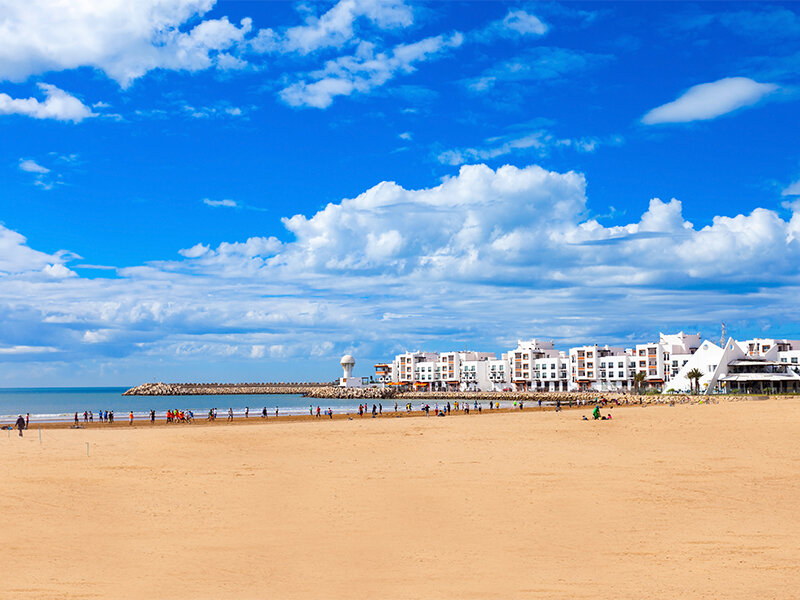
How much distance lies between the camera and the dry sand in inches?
459

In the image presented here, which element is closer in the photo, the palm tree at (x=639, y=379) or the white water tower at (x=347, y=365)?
the palm tree at (x=639, y=379)

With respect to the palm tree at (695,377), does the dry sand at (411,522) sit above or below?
above

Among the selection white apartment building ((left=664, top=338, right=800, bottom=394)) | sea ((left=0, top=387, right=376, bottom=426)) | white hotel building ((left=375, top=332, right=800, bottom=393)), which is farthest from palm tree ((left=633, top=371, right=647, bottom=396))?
sea ((left=0, top=387, right=376, bottom=426))

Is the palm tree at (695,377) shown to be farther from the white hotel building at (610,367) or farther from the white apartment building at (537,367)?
the white apartment building at (537,367)

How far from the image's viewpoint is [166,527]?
16094 mm

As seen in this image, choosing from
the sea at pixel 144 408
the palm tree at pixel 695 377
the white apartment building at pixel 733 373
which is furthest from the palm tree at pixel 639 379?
the sea at pixel 144 408

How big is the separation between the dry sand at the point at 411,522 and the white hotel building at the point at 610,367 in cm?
7677

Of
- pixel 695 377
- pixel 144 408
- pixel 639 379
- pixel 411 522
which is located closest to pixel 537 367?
pixel 639 379

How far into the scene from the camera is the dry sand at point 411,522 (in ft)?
38.2

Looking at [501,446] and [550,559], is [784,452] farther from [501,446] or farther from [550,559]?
[550,559]

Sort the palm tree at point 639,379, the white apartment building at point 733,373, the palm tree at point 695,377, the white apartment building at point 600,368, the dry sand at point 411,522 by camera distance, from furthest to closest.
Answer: the white apartment building at point 600,368 < the palm tree at point 639,379 < the palm tree at point 695,377 < the white apartment building at point 733,373 < the dry sand at point 411,522

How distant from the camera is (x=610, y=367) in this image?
140 metres

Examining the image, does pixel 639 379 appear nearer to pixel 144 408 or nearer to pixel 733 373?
pixel 733 373

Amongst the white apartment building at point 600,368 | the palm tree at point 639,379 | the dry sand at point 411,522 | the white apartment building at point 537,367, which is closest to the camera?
the dry sand at point 411,522
